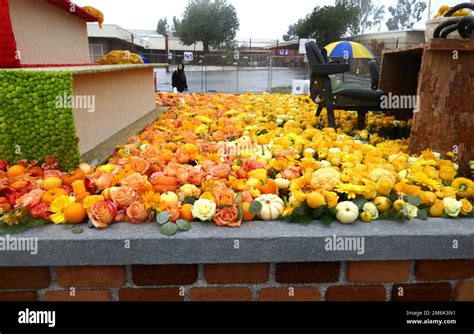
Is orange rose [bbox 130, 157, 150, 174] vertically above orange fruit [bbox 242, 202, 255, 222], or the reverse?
orange rose [bbox 130, 157, 150, 174]

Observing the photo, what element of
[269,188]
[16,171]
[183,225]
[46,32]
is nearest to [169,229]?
[183,225]

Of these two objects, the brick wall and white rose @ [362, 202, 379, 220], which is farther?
white rose @ [362, 202, 379, 220]

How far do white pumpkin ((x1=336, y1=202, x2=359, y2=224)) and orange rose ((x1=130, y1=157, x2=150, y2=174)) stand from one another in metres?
1.27

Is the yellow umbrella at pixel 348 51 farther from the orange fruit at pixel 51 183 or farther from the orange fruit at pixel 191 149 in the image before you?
the orange fruit at pixel 51 183

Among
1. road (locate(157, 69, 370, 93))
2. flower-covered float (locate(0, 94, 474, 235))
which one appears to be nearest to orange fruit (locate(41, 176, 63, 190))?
flower-covered float (locate(0, 94, 474, 235))

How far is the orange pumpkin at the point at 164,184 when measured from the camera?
2.28 metres

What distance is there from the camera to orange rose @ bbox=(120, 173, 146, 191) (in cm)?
220

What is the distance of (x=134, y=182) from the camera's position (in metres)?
2.22

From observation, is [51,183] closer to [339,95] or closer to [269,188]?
[269,188]

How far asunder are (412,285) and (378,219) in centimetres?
38

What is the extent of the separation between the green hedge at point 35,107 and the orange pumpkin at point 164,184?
697mm

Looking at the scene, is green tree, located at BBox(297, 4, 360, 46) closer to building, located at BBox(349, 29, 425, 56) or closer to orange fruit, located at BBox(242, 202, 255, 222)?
building, located at BBox(349, 29, 425, 56)

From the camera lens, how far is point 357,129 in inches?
181

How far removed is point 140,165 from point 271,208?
3.31 ft
